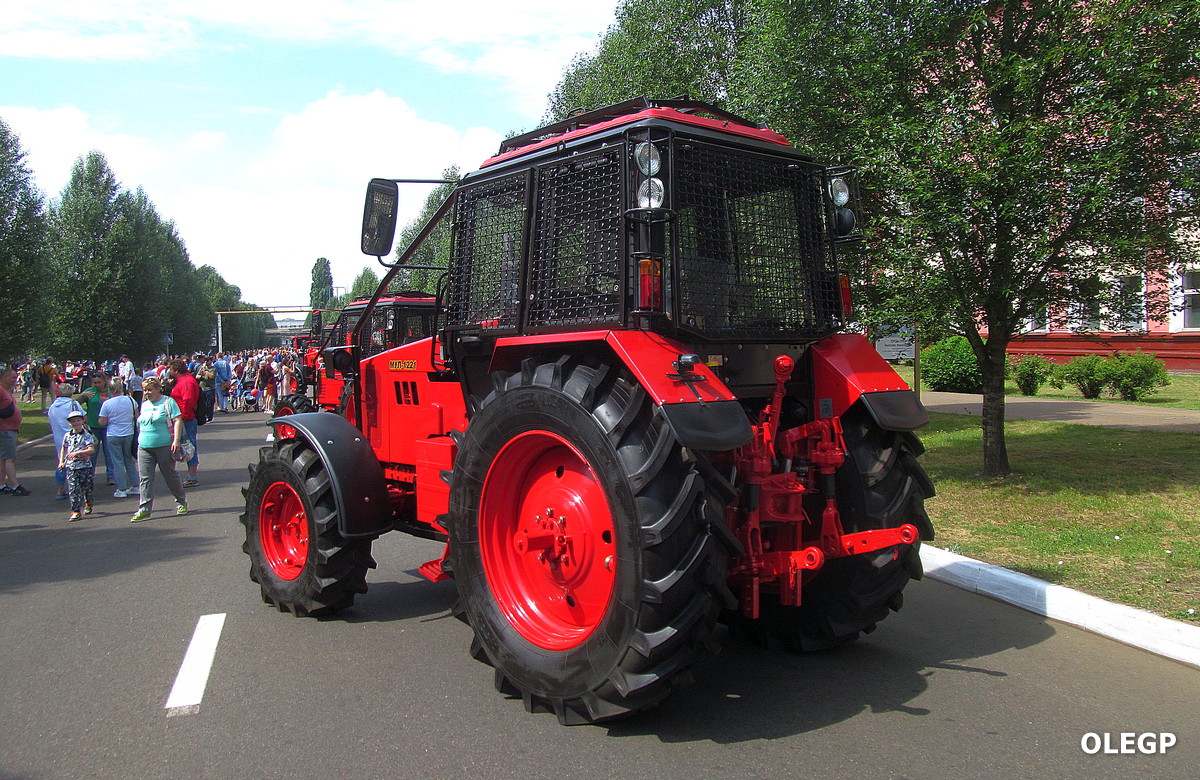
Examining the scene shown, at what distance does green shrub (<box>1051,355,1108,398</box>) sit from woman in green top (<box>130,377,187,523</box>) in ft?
54.2

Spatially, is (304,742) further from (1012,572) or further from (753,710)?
(1012,572)

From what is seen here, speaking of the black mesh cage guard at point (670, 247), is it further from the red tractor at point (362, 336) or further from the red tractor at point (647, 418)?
the red tractor at point (362, 336)

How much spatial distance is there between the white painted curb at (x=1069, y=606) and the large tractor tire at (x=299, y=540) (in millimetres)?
4233

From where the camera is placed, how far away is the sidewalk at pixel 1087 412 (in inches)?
488

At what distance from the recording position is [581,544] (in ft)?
13.5

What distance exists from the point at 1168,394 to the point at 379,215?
697 inches

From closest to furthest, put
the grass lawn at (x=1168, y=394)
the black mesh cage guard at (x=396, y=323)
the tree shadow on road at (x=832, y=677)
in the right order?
the tree shadow on road at (x=832, y=677) < the black mesh cage guard at (x=396, y=323) < the grass lawn at (x=1168, y=394)

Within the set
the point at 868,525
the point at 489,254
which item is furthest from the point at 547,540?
the point at 489,254

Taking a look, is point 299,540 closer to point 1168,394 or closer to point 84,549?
point 84,549

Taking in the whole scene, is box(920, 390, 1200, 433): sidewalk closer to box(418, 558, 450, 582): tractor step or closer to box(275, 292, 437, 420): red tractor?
box(275, 292, 437, 420): red tractor

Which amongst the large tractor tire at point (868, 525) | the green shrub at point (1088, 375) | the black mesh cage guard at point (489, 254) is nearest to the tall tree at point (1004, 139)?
the large tractor tire at point (868, 525)

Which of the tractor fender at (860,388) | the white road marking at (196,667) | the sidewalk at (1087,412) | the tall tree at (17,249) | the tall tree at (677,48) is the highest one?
the tall tree at (677,48)

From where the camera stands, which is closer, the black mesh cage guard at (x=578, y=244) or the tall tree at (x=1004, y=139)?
the black mesh cage guard at (x=578, y=244)

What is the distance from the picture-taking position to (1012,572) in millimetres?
6043
